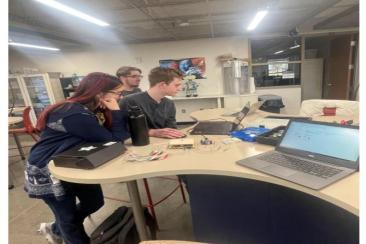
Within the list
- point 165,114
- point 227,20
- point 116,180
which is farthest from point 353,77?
point 116,180

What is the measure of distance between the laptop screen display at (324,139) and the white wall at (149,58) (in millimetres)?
5481

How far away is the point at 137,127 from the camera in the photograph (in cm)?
150

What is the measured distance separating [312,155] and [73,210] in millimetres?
1475

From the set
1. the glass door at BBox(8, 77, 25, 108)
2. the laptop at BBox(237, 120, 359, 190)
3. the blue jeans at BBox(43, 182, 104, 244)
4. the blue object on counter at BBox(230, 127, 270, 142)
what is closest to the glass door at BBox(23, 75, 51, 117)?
the glass door at BBox(8, 77, 25, 108)

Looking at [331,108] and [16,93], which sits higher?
[16,93]

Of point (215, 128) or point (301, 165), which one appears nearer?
point (301, 165)

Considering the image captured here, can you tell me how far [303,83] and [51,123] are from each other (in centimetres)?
690

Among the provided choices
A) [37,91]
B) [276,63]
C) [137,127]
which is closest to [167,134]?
[137,127]

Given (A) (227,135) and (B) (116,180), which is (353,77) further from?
(B) (116,180)

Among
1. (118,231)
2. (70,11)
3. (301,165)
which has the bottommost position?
(118,231)

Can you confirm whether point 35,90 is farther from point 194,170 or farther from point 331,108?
point 331,108

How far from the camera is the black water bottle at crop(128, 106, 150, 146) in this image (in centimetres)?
149

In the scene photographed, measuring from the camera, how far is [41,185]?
4.56 ft

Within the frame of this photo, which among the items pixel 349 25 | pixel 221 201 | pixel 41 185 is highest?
pixel 349 25
